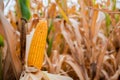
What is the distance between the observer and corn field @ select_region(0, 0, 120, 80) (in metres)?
0.52

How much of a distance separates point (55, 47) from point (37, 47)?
16.4 inches

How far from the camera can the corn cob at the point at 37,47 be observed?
0.50 m

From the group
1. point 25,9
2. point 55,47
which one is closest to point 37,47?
point 25,9

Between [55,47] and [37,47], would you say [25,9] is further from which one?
[55,47]

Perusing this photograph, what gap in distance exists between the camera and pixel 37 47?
0.50m

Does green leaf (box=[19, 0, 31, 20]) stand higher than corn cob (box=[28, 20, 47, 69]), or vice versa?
green leaf (box=[19, 0, 31, 20])

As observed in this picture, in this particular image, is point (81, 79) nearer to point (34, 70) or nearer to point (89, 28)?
point (89, 28)

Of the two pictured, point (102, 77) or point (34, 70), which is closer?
point (34, 70)

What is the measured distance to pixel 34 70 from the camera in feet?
1.66

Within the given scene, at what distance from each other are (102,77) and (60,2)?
28 centimetres

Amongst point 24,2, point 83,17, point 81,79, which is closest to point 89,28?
point 83,17

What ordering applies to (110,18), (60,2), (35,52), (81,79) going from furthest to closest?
(110,18)
(60,2)
(81,79)
(35,52)

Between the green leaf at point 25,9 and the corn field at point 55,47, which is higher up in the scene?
the green leaf at point 25,9

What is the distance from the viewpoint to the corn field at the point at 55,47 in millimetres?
517
